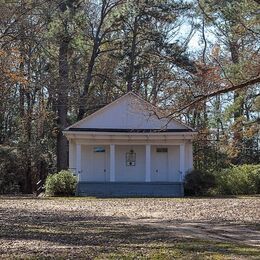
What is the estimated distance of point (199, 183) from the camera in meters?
30.5

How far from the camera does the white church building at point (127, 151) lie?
31.5 m

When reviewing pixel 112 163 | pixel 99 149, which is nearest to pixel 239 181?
pixel 112 163

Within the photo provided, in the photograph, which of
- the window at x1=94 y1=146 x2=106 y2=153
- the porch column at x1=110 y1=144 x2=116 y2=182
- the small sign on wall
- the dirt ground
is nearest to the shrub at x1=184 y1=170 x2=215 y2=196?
the small sign on wall

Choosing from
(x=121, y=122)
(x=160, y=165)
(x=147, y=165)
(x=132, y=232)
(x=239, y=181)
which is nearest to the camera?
(x=132, y=232)

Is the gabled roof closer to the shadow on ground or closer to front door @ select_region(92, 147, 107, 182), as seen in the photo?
front door @ select_region(92, 147, 107, 182)

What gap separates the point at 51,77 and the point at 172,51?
27.1 ft

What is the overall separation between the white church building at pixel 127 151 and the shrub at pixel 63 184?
795mm

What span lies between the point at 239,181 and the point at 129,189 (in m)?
6.14

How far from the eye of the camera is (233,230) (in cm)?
1356

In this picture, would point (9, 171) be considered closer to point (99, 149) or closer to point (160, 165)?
point (99, 149)

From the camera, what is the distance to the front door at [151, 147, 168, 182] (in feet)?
109

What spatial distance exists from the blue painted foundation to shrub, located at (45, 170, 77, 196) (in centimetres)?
63

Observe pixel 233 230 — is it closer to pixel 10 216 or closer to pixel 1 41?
pixel 10 216

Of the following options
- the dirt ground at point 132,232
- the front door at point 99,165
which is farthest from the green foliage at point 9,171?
the dirt ground at point 132,232
